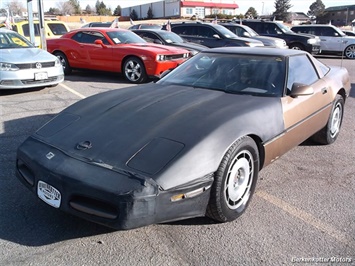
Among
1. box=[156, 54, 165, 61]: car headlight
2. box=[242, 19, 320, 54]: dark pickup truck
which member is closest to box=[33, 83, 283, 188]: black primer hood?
box=[156, 54, 165, 61]: car headlight

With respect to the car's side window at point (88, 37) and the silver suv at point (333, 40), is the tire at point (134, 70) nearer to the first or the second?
the car's side window at point (88, 37)

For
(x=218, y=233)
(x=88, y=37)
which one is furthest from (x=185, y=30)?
(x=218, y=233)

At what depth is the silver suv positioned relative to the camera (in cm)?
1744

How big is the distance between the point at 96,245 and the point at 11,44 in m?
7.20

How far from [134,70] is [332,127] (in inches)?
220

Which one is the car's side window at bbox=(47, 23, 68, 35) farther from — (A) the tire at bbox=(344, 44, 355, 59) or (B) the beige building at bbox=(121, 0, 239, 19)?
(B) the beige building at bbox=(121, 0, 239, 19)

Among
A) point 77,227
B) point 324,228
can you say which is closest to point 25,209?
point 77,227

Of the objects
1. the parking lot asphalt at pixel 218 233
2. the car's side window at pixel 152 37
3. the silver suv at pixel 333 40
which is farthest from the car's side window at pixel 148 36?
the silver suv at pixel 333 40

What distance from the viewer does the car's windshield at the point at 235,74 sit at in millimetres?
3570

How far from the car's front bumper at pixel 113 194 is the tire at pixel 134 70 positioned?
6.52 meters

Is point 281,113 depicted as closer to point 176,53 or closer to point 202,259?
point 202,259

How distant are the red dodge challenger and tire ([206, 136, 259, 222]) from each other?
6.08m

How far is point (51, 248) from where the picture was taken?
96.3 inches

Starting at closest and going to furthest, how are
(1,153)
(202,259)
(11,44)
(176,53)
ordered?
(202,259)
(1,153)
(11,44)
(176,53)
